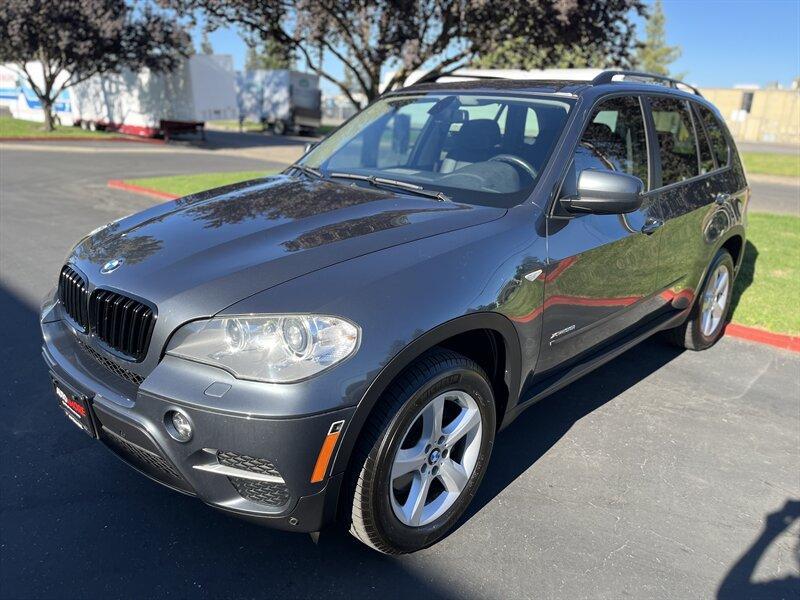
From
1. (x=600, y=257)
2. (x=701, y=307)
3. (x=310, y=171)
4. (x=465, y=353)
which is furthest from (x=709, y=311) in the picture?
(x=310, y=171)

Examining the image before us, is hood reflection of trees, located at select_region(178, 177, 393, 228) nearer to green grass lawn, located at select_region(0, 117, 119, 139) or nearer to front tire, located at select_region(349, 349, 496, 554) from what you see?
front tire, located at select_region(349, 349, 496, 554)

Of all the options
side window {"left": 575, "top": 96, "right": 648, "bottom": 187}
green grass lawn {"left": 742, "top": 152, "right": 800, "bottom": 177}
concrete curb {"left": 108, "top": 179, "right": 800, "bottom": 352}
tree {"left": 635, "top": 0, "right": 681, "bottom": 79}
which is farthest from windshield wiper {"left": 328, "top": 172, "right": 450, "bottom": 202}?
tree {"left": 635, "top": 0, "right": 681, "bottom": 79}

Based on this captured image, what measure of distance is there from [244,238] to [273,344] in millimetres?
713

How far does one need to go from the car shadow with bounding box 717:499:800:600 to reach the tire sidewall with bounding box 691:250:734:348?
6.72ft

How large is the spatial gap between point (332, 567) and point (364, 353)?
1.01 m

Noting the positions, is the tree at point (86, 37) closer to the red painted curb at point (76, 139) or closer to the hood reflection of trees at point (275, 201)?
the red painted curb at point (76, 139)

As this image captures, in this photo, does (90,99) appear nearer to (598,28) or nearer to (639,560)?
(598,28)

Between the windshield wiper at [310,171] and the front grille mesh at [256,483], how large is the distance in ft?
6.49

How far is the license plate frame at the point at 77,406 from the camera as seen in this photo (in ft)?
7.93

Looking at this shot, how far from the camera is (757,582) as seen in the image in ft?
8.64

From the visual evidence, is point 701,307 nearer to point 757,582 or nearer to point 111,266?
point 757,582

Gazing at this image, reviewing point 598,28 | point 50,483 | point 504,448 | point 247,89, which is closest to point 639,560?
point 504,448

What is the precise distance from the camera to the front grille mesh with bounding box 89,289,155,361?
2295 mm

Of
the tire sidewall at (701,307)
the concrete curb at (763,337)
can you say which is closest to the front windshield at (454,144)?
the tire sidewall at (701,307)
